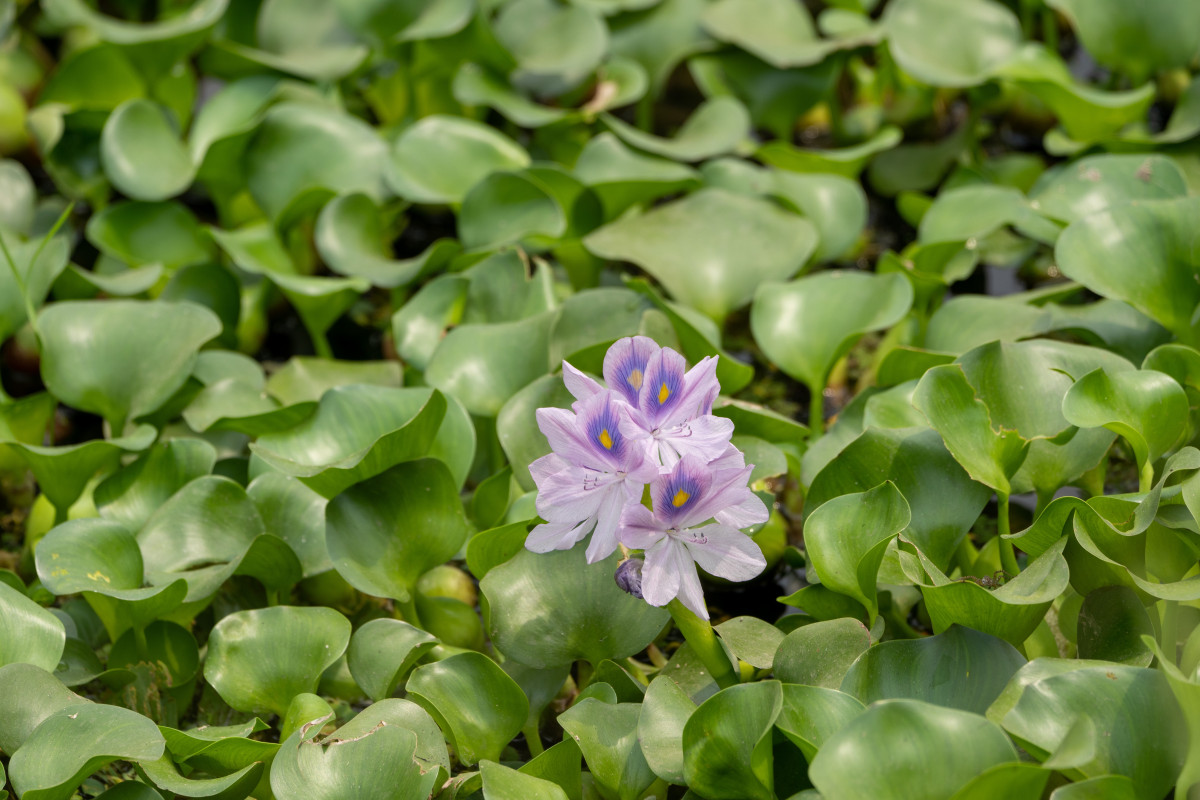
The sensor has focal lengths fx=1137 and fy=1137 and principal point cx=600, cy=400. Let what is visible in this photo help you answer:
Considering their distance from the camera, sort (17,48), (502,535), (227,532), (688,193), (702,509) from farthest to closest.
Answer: (17,48), (688,193), (227,532), (502,535), (702,509)

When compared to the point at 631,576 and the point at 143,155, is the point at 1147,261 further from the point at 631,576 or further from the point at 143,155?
the point at 143,155

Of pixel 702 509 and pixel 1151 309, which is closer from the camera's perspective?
pixel 702 509

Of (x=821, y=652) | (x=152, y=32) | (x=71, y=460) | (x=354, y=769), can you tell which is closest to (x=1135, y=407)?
(x=821, y=652)

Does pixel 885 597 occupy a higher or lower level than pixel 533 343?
lower

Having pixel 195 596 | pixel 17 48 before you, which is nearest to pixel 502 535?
pixel 195 596

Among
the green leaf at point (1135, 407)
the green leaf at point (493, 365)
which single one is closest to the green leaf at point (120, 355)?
the green leaf at point (493, 365)

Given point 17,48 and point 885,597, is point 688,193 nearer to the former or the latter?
point 885,597

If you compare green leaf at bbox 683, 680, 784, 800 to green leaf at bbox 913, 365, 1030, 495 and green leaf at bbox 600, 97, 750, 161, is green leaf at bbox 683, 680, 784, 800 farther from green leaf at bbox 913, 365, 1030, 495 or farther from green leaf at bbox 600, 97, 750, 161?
green leaf at bbox 600, 97, 750, 161
